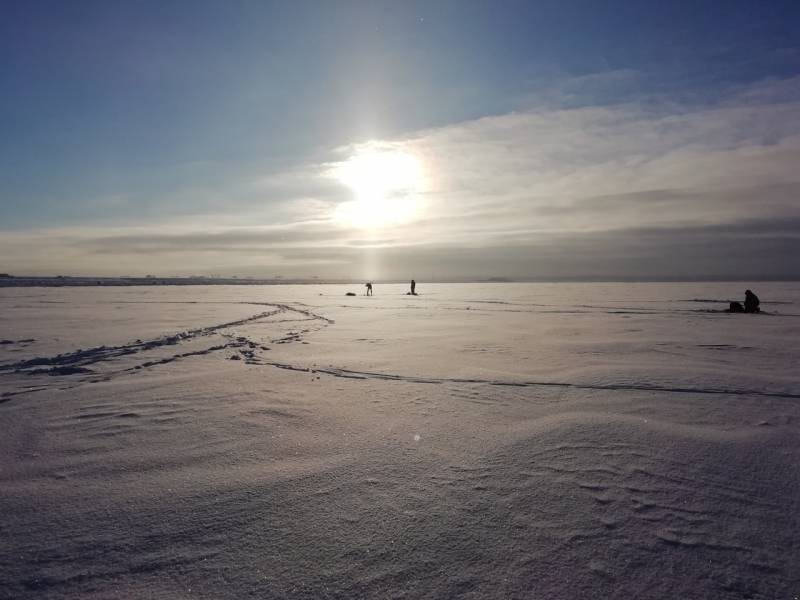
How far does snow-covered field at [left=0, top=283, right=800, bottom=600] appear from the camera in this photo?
1.83 m

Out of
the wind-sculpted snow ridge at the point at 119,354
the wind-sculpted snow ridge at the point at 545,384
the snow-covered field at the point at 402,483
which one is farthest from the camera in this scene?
the wind-sculpted snow ridge at the point at 119,354

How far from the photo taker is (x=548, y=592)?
1.74m

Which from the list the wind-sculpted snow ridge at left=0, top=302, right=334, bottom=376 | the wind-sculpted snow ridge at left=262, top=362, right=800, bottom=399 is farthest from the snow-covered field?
the wind-sculpted snow ridge at left=0, top=302, right=334, bottom=376

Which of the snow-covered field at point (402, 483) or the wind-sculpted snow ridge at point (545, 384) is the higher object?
the wind-sculpted snow ridge at point (545, 384)

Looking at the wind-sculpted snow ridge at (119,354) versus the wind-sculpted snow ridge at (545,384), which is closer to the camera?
the wind-sculpted snow ridge at (545,384)

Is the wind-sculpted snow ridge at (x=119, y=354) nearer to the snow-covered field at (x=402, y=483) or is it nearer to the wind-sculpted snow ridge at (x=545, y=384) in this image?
the snow-covered field at (x=402, y=483)

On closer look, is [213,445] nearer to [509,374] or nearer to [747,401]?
[509,374]

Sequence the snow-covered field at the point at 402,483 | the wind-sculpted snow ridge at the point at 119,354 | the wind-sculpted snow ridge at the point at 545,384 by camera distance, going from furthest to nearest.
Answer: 1. the wind-sculpted snow ridge at the point at 119,354
2. the wind-sculpted snow ridge at the point at 545,384
3. the snow-covered field at the point at 402,483

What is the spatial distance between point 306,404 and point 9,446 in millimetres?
2419

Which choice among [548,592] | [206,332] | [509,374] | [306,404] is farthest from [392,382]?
[206,332]

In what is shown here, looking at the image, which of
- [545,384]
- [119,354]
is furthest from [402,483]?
[119,354]

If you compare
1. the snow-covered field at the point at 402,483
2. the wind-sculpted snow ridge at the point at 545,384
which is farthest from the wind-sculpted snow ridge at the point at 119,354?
the wind-sculpted snow ridge at the point at 545,384

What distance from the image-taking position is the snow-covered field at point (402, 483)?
183cm

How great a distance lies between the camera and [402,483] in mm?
2617
